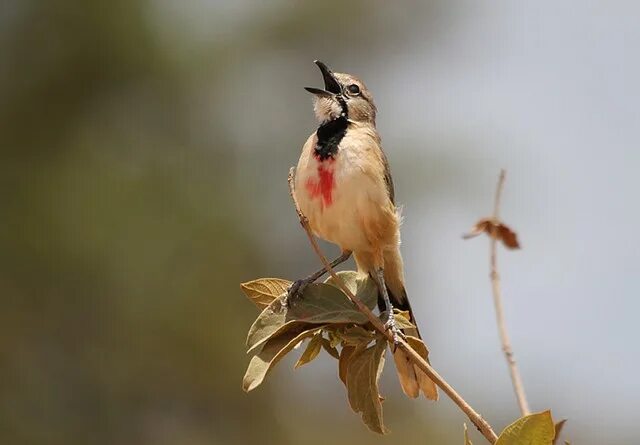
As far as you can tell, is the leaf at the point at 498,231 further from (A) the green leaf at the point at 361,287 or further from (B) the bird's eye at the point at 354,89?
(B) the bird's eye at the point at 354,89

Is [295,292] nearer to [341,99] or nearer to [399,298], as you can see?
[399,298]

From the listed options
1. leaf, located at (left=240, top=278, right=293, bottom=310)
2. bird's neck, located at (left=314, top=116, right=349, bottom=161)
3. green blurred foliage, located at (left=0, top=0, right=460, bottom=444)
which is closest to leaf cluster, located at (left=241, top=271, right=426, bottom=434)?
leaf, located at (left=240, top=278, right=293, bottom=310)

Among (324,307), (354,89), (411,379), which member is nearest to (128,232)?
(354,89)

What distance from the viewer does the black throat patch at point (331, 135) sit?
3.09 m

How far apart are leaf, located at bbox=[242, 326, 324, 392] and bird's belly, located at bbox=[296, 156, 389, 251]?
952 mm

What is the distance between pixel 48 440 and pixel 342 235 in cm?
1101

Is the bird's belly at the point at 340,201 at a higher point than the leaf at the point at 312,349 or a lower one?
higher

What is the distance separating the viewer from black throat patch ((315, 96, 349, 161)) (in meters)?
3.09

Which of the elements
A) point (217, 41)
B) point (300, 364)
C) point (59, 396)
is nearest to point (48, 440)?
point (59, 396)

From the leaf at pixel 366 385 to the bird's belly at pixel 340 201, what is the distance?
1009 millimetres

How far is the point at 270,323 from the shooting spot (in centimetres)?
204

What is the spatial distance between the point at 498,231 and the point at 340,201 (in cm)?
85

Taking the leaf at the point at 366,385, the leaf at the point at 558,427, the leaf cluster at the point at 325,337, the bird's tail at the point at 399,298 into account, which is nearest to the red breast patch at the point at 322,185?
the bird's tail at the point at 399,298

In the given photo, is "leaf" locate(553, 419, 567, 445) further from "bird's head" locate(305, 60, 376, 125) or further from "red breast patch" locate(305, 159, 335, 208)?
"bird's head" locate(305, 60, 376, 125)
